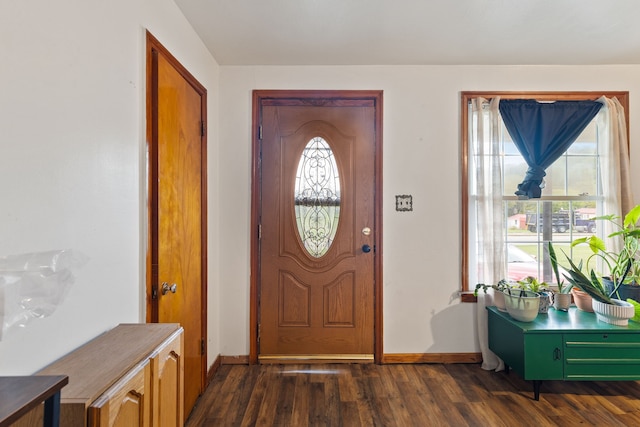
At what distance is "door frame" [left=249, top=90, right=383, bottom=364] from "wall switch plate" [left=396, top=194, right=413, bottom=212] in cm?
15

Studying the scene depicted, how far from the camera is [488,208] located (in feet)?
9.57

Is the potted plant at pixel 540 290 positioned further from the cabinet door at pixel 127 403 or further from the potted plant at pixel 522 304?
the cabinet door at pixel 127 403

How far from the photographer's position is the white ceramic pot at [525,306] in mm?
2445

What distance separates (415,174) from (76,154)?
7.89ft

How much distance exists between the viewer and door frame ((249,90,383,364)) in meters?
2.95

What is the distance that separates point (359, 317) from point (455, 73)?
7.16ft

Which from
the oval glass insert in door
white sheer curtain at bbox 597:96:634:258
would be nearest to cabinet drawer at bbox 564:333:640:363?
white sheer curtain at bbox 597:96:634:258

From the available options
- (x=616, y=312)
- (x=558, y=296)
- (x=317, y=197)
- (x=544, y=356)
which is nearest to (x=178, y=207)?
(x=317, y=197)

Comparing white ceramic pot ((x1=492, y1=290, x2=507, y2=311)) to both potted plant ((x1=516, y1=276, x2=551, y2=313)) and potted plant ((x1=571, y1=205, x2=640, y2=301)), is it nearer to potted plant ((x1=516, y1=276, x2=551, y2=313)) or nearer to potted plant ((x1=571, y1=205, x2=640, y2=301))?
potted plant ((x1=516, y1=276, x2=551, y2=313))

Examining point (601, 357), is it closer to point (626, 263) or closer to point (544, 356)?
point (544, 356)

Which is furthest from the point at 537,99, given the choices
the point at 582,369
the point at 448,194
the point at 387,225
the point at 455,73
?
the point at 582,369

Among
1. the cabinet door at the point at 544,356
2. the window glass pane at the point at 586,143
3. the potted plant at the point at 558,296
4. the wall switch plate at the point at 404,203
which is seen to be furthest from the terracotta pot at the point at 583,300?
the wall switch plate at the point at 404,203

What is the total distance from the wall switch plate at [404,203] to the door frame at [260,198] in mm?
153

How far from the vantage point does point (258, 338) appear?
9.74 feet
